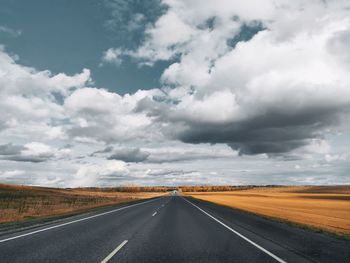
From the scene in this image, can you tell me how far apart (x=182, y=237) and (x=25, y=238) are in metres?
5.15

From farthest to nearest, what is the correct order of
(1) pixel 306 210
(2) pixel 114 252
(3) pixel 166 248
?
1. (1) pixel 306 210
2. (3) pixel 166 248
3. (2) pixel 114 252

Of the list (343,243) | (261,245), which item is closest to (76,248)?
(261,245)

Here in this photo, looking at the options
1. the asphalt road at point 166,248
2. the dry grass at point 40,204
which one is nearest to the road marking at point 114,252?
the asphalt road at point 166,248

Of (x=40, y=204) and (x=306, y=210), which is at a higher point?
(x=40, y=204)

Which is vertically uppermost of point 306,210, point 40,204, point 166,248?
point 40,204

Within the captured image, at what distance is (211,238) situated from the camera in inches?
443

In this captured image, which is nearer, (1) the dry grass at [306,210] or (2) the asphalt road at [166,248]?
(2) the asphalt road at [166,248]

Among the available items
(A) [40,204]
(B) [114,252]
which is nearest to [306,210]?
(A) [40,204]

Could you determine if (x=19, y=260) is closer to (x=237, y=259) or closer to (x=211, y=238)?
(x=237, y=259)

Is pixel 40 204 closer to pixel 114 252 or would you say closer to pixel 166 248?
pixel 166 248

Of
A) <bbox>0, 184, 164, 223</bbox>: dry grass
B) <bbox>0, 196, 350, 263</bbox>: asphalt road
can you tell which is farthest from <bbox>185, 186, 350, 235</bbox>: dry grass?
<bbox>0, 184, 164, 223</bbox>: dry grass

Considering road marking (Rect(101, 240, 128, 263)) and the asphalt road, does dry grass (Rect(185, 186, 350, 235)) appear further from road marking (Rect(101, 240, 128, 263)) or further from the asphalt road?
road marking (Rect(101, 240, 128, 263))

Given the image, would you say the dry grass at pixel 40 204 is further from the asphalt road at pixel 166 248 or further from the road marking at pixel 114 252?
the road marking at pixel 114 252

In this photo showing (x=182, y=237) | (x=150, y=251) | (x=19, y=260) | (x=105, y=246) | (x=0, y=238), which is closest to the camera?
(x=19, y=260)
